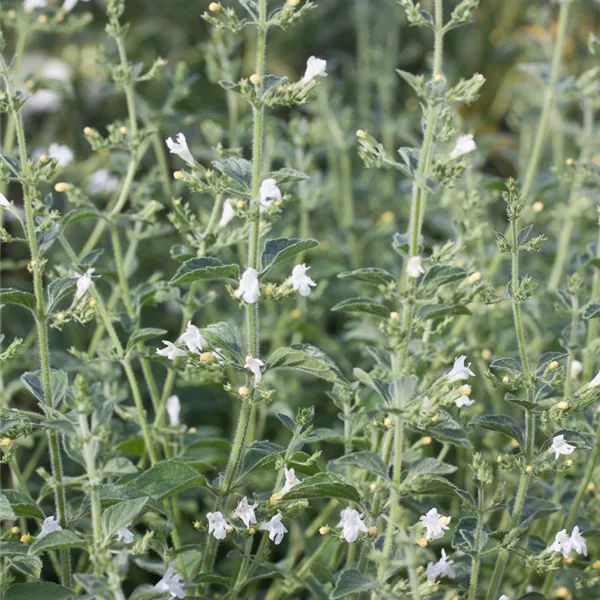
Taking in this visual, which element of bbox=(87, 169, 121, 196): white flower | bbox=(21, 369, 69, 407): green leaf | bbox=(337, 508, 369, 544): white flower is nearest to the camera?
bbox=(337, 508, 369, 544): white flower

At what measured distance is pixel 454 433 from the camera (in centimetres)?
153

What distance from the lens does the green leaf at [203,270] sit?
1.51 metres

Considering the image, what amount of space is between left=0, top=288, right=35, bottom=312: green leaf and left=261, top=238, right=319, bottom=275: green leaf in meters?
0.41

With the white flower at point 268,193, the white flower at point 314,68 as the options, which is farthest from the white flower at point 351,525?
the white flower at point 314,68

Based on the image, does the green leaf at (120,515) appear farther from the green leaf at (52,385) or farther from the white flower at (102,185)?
the white flower at (102,185)

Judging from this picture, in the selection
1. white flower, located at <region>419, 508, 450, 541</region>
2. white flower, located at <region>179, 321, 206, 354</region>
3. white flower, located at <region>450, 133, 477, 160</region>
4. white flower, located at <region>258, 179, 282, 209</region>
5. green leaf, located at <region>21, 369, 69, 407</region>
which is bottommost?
white flower, located at <region>419, 508, 450, 541</region>

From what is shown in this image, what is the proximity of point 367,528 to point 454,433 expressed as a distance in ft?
0.73

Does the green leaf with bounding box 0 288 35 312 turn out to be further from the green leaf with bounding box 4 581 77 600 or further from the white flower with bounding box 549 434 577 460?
the white flower with bounding box 549 434 577 460

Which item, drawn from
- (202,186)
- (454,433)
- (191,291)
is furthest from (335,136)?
(454,433)

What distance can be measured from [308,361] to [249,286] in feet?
0.55

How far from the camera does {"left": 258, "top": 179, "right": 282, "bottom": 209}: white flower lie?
60.1 inches

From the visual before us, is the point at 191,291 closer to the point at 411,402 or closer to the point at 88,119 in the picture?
the point at 411,402

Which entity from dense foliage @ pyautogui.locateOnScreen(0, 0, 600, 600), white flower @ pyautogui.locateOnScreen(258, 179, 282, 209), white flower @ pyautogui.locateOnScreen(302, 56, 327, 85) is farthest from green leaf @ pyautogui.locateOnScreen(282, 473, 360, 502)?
white flower @ pyautogui.locateOnScreen(302, 56, 327, 85)

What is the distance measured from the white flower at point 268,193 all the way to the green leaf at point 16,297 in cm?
44
